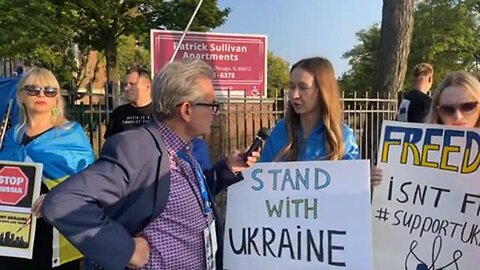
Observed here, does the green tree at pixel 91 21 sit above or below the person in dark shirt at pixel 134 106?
above

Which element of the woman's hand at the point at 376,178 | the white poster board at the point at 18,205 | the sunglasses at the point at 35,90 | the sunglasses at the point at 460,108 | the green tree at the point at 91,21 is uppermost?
the green tree at the point at 91,21

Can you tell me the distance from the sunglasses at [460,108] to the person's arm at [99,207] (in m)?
1.62

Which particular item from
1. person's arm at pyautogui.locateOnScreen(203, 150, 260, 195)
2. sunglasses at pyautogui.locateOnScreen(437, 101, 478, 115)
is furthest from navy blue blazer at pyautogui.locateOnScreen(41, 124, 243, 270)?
sunglasses at pyautogui.locateOnScreen(437, 101, 478, 115)

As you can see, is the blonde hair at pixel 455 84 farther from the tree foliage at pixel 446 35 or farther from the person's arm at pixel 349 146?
the tree foliage at pixel 446 35

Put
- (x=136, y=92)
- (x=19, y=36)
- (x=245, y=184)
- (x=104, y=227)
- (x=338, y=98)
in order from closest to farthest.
Result: 1. (x=104, y=227)
2. (x=245, y=184)
3. (x=338, y=98)
4. (x=136, y=92)
5. (x=19, y=36)

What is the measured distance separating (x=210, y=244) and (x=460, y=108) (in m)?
1.42

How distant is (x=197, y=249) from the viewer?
208 centimetres

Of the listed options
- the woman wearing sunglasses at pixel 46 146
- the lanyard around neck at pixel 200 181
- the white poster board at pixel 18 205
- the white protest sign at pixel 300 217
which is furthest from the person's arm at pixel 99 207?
the woman wearing sunglasses at pixel 46 146

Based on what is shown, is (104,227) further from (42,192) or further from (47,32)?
(47,32)

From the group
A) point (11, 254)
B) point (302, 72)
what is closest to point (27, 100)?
point (11, 254)

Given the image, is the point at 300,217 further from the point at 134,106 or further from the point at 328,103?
the point at 134,106

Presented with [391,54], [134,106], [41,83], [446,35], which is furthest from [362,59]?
[41,83]

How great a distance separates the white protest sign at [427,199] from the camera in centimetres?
258

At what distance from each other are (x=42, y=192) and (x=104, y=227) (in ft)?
4.38
